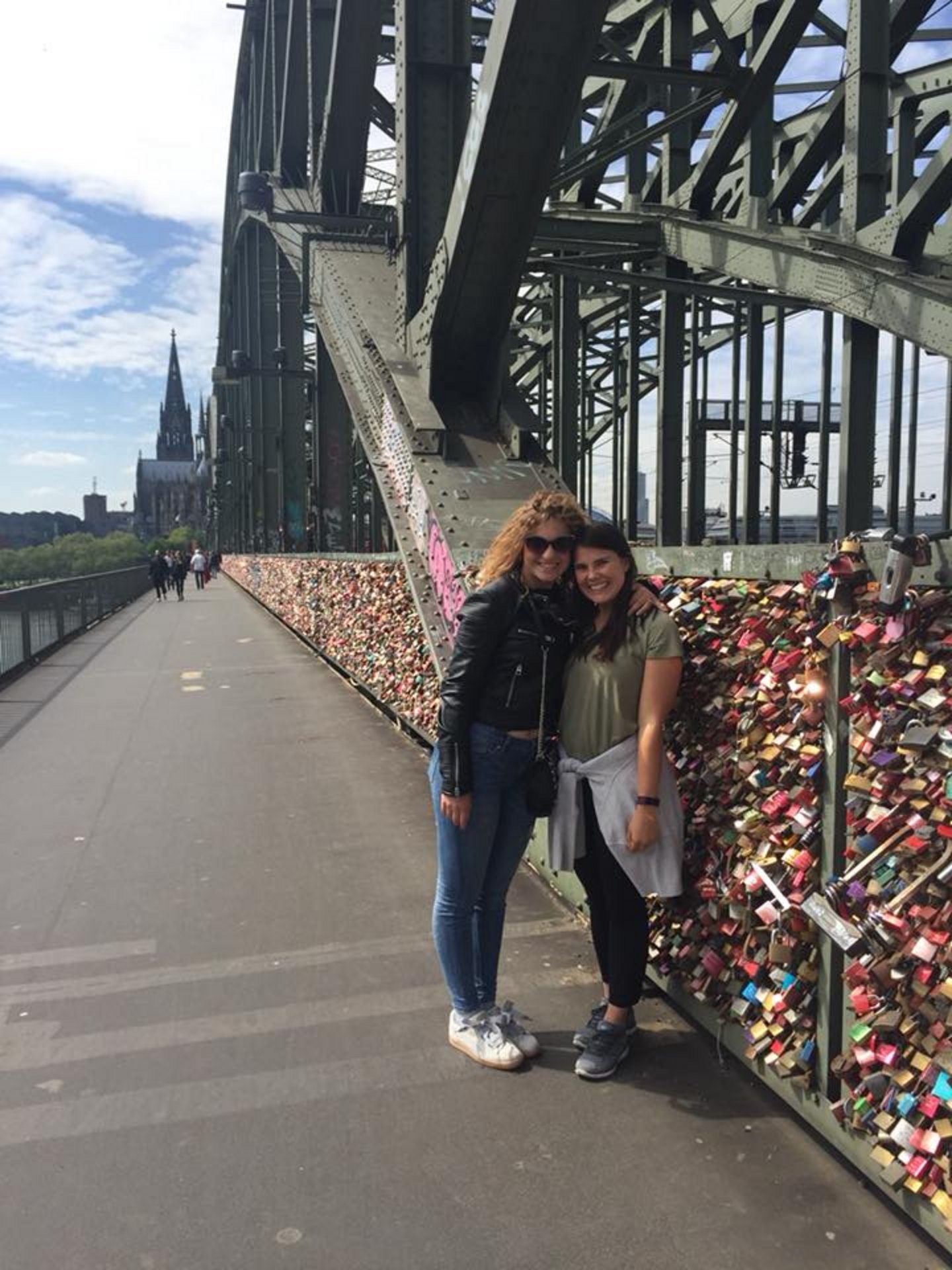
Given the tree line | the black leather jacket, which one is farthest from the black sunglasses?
the tree line

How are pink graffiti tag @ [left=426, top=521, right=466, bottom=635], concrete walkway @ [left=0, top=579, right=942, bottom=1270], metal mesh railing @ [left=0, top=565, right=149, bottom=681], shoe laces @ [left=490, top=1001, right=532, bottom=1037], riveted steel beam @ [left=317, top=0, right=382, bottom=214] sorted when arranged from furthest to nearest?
metal mesh railing @ [left=0, top=565, right=149, bottom=681] < riveted steel beam @ [left=317, top=0, right=382, bottom=214] < pink graffiti tag @ [left=426, top=521, right=466, bottom=635] < shoe laces @ [left=490, top=1001, right=532, bottom=1037] < concrete walkway @ [left=0, top=579, right=942, bottom=1270]

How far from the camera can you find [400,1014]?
326 cm

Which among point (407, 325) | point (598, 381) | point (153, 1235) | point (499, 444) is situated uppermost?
point (598, 381)

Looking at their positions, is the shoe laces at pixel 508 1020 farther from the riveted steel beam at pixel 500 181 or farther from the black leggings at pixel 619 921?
the riveted steel beam at pixel 500 181

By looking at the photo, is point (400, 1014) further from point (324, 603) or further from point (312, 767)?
point (324, 603)

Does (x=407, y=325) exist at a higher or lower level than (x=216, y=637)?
higher

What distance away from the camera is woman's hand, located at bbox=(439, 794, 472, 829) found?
2867 millimetres

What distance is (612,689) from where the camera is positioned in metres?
2.77

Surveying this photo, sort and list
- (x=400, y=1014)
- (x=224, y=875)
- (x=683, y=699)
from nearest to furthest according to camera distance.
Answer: (x=683, y=699), (x=400, y=1014), (x=224, y=875)

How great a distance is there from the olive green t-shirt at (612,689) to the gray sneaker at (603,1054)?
2.73 feet

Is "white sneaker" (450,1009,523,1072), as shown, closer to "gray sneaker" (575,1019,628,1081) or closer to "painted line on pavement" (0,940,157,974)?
"gray sneaker" (575,1019,628,1081)

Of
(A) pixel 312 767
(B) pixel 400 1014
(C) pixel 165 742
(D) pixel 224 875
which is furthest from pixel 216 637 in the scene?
(B) pixel 400 1014

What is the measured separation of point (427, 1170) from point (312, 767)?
4620 millimetres

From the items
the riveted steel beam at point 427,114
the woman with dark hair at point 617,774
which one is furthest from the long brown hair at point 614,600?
the riveted steel beam at point 427,114
